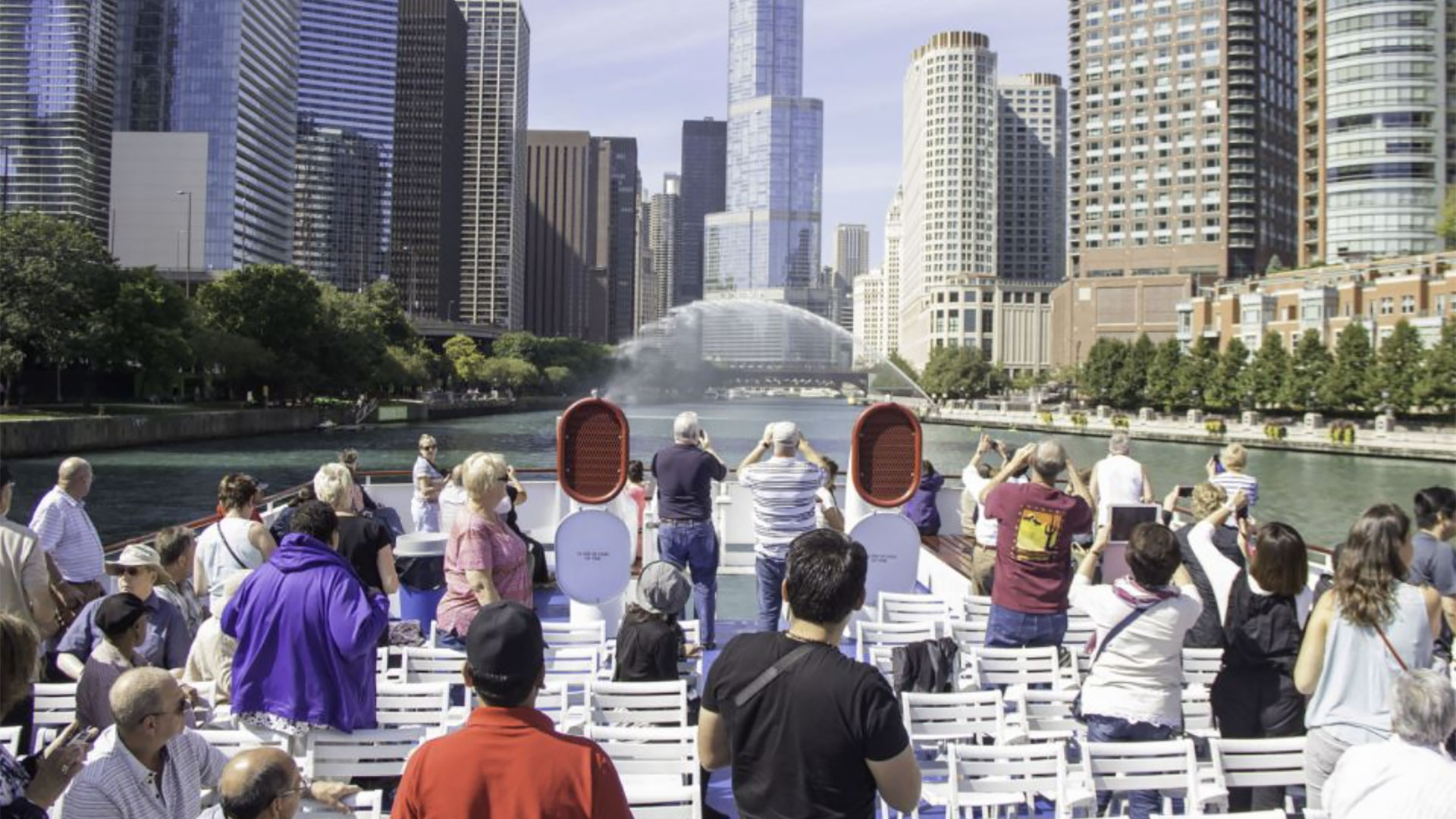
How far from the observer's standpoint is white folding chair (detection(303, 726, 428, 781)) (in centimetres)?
518

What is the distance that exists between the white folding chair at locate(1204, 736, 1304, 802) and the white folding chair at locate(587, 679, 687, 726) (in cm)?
255

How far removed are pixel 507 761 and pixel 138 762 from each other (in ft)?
5.55

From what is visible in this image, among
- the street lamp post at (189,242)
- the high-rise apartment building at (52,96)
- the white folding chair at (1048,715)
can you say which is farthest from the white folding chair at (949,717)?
Result: the high-rise apartment building at (52,96)

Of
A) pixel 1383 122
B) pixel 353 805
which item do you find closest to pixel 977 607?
pixel 353 805

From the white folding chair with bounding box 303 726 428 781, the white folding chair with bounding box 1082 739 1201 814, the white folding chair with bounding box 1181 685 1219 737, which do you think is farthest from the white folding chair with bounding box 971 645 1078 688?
the white folding chair with bounding box 303 726 428 781

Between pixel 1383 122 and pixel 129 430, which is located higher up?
pixel 1383 122

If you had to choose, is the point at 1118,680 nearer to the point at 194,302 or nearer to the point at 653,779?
the point at 653,779

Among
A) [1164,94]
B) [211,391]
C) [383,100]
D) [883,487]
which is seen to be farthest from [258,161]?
[883,487]

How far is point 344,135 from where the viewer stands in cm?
19025

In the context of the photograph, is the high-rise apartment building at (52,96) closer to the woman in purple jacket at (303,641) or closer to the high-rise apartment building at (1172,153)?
the high-rise apartment building at (1172,153)

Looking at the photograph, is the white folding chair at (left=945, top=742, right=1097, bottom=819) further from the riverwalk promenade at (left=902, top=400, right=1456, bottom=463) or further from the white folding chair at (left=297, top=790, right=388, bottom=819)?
the riverwalk promenade at (left=902, top=400, right=1456, bottom=463)

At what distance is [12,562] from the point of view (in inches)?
265

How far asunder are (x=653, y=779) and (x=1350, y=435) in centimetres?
7834

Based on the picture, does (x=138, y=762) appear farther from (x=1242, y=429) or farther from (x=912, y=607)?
(x=1242, y=429)
